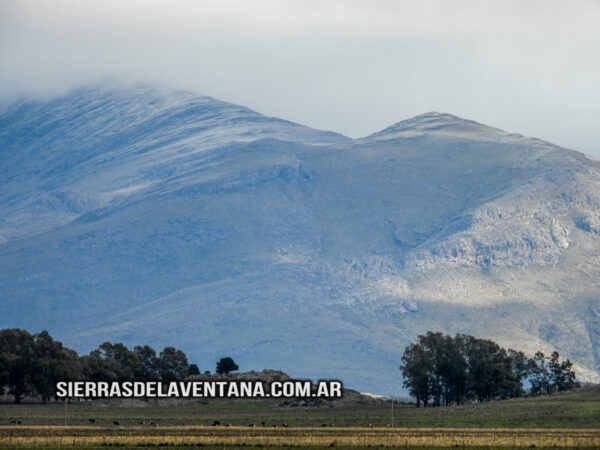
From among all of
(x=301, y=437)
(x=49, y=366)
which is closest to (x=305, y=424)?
(x=301, y=437)

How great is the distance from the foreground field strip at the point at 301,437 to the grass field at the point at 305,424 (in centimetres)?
9

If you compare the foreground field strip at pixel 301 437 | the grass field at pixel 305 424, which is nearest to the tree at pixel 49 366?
the grass field at pixel 305 424

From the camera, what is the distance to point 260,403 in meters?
183

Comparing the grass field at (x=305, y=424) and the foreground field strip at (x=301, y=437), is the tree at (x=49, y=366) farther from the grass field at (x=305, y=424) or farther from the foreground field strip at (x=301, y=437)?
the foreground field strip at (x=301, y=437)

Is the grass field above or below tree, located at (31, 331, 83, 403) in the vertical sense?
below

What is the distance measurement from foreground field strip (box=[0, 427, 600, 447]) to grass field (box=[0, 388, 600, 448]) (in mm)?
86

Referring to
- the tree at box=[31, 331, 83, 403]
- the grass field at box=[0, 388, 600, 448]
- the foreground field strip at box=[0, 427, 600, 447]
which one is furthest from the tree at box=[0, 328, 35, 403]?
the foreground field strip at box=[0, 427, 600, 447]

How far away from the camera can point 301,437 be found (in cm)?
10900

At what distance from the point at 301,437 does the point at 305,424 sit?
24.2m

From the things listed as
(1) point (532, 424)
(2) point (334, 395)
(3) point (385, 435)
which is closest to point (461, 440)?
(3) point (385, 435)

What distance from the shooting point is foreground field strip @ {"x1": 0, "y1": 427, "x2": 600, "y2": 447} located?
102125 mm

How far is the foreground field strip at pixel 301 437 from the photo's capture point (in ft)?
335

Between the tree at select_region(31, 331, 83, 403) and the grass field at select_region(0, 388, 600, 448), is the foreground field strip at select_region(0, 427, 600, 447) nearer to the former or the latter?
the grass field at select_region(0, 388, 600, 448)

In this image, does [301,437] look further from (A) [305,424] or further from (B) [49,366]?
(B) [49,366]
